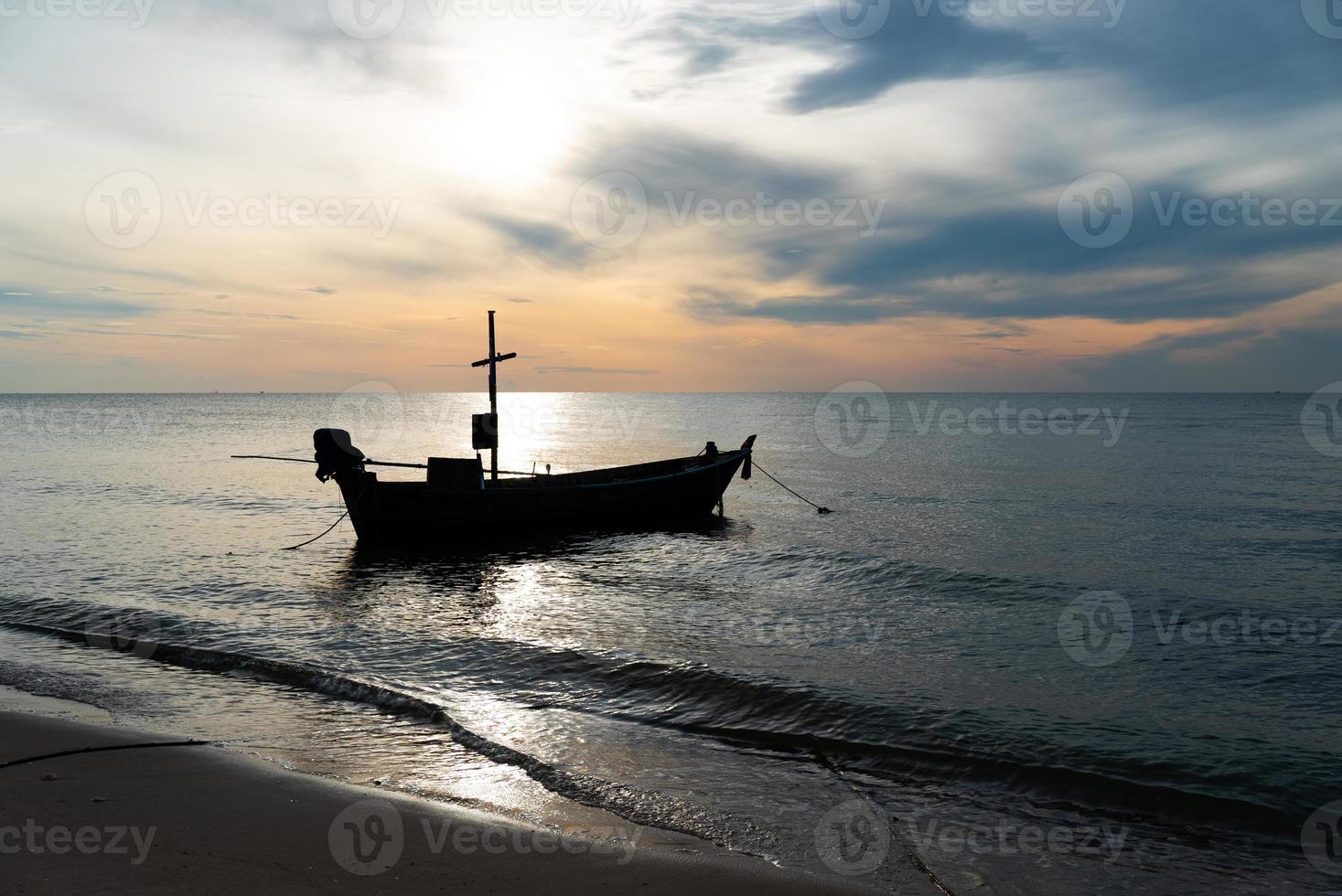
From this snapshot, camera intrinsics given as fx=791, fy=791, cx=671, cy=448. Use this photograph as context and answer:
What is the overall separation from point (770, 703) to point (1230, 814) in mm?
4649

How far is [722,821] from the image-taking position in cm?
628

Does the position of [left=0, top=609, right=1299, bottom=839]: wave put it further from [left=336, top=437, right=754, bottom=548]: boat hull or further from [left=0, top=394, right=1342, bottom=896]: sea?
[left=336, top=437, right=754, bottom=548]: boat hull

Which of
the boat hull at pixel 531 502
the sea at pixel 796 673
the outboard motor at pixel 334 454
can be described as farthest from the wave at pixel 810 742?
the boat hull at pixel 531 502

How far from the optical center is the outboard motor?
1998 cm

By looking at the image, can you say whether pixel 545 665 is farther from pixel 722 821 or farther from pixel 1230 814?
pixel 1230 814

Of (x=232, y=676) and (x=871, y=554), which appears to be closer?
(x=232, y=676)

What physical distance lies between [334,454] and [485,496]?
3976mm

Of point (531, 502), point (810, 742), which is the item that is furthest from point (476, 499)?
point (810, 742)

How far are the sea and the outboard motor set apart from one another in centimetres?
226

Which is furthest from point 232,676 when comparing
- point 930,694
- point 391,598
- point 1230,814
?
point 1230,814

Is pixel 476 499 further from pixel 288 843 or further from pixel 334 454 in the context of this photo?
pixel 288 843

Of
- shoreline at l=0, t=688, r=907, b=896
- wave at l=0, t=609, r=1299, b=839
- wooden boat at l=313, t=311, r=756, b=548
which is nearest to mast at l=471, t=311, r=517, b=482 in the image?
wooden boat at l=313, t=311, r=756, b=548

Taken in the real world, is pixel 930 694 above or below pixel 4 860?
below

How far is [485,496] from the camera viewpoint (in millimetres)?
21656
